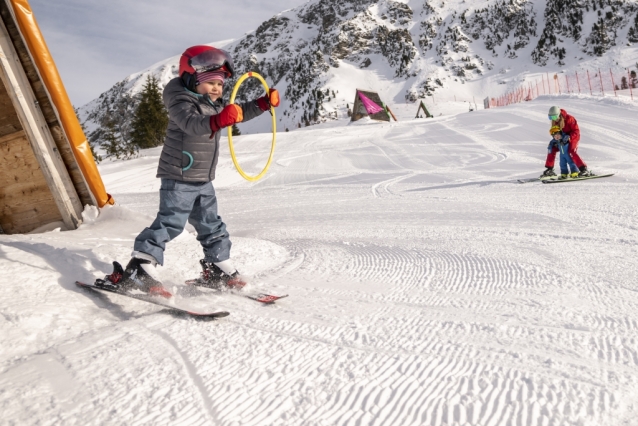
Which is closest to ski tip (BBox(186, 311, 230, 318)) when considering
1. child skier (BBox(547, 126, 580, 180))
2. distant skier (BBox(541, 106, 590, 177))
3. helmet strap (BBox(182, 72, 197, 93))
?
helmet strap (BBox(182, 72, 197, 93))

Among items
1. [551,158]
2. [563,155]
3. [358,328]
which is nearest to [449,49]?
[551,158]

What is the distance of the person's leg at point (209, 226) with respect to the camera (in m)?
3.27

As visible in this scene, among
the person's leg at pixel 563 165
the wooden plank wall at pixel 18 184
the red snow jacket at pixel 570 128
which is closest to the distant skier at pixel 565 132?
the red snow jacket at pixel 570 128

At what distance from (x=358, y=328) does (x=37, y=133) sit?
12.7 ft

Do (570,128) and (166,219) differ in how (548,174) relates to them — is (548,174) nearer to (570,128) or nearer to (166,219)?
(570,128)

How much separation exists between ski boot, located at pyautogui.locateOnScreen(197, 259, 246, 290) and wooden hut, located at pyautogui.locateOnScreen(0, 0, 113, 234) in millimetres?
2126

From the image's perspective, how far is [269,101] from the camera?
3.42 meters

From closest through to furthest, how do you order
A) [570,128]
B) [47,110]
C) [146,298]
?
[146,298], [47,110], [570,128]

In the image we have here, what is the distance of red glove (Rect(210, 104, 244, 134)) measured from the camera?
2605 mm

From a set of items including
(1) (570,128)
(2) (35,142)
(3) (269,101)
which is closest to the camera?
(3) (269,101)

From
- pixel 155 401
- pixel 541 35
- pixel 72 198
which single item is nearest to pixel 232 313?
pixel 155 401

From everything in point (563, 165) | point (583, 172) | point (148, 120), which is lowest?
point (583, 172)

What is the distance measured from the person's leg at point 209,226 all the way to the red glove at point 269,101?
0.73 metres

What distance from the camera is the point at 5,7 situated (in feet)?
14.2
